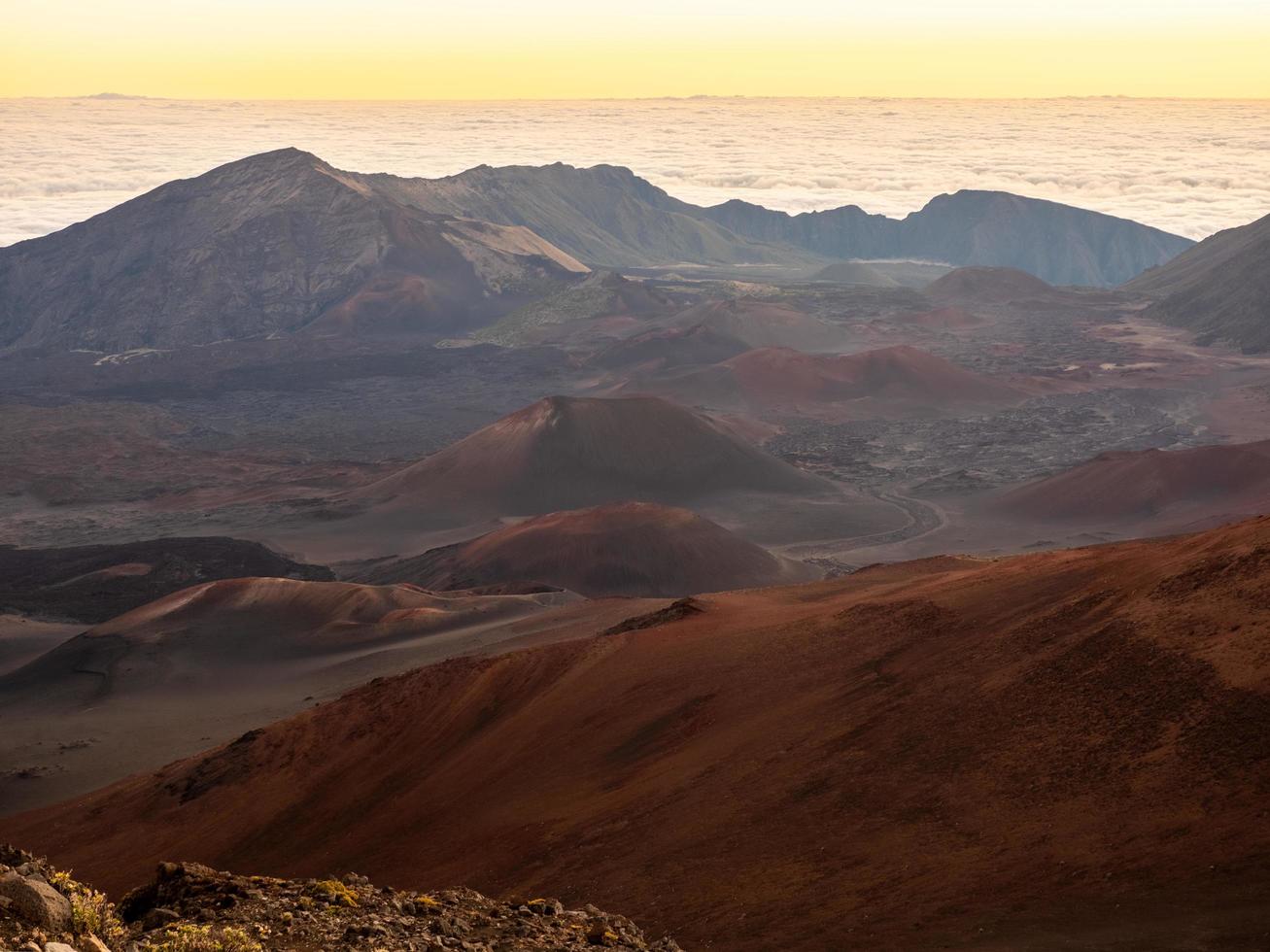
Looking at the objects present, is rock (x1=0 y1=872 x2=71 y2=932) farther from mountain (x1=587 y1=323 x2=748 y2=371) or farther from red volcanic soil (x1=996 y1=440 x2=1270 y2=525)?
mountain (x1=587 y1=323 x2=748 y2=371)

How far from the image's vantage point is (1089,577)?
27.7 meters

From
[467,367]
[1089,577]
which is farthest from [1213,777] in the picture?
[467,367]

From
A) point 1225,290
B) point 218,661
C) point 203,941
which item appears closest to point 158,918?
point 203,941

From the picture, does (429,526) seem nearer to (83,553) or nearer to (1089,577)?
(83,553)

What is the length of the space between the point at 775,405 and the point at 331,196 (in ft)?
249

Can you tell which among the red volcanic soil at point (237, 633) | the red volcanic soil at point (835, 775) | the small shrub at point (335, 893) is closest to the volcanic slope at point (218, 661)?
the red volcanic soil at point (237, 633)

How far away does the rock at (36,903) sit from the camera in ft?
38.6

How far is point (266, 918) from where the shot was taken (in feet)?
44.7

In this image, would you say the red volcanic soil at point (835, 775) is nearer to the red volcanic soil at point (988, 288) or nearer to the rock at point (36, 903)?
the rock at point (36, 903)

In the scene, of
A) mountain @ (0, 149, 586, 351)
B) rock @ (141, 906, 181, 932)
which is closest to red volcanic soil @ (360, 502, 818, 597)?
rock @ (141, 906, 181, 932)

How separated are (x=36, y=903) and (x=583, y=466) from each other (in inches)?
3106

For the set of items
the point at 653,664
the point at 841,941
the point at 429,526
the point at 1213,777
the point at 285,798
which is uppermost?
the point at 1213,777

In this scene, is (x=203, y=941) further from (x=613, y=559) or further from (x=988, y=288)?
(x=988, y=288)

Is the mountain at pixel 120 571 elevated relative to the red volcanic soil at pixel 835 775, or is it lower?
lower
